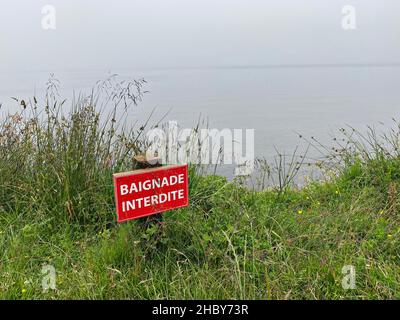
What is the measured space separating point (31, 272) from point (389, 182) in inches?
108

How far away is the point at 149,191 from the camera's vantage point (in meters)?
2.11

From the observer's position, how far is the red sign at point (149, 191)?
6.61ft

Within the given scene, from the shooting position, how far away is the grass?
6.61 ft

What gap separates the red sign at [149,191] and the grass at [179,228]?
18cm

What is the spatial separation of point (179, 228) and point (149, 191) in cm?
42

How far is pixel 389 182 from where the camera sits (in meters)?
3.13

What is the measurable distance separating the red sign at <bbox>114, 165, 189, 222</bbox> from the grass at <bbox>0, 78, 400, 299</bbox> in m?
0.18

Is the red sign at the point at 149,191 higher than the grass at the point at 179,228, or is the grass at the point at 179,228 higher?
the red sign at the point at 149,191

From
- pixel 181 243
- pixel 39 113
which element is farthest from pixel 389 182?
pixel 39 113

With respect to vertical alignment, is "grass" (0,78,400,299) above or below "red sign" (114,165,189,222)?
below

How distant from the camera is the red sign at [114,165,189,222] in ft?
6.61

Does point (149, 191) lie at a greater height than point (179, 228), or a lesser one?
greater

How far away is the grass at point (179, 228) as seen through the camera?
2.02 m
